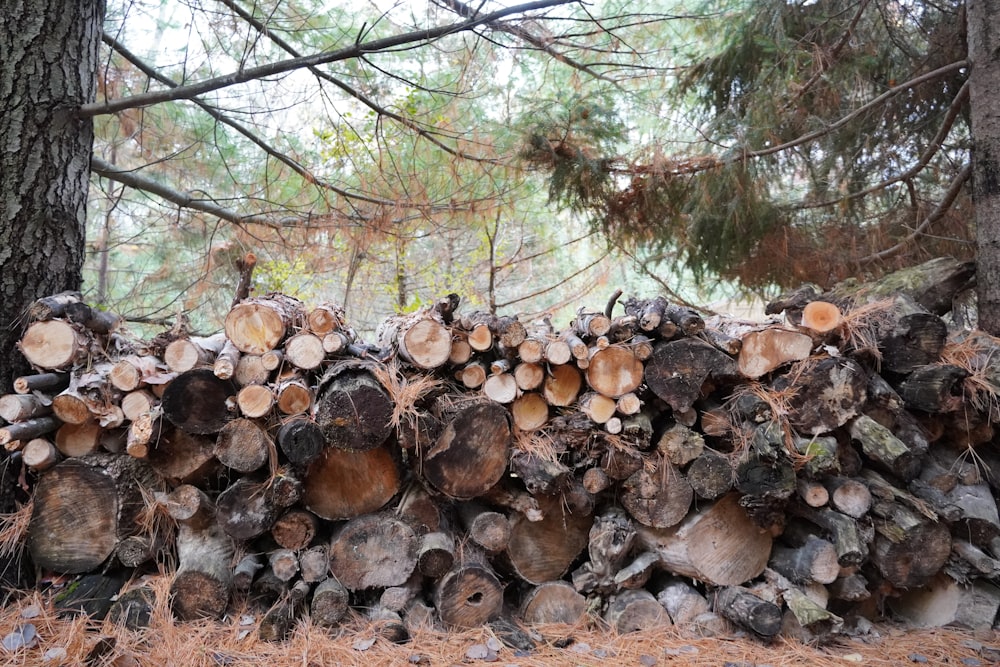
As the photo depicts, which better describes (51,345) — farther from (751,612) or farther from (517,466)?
(751,612)

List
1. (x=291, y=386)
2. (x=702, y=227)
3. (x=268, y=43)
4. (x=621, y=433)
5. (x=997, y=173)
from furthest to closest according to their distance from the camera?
(x=702, y=227)
(x=268, y=43)
(x=997, y=173)
(x=621, y=433)
(x=291, y=386)

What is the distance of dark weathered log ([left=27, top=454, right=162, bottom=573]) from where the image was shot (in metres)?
2.24

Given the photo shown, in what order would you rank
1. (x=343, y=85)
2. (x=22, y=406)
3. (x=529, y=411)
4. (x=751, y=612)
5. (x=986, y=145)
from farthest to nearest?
(x=986, y=145)
(x=343, y=85)
(x=529, y=411)
(x=751, y=612)
(x=22, y=406)

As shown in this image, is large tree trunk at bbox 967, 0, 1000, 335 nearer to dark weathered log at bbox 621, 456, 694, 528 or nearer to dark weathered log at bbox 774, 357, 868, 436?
dark weathered log at bbox 774, 357, 868, 436

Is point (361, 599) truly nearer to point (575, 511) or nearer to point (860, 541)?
point (575, 511)

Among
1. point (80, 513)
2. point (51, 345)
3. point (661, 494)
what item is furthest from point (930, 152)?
point (80, 513)

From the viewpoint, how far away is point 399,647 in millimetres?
2111

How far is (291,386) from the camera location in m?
2.16

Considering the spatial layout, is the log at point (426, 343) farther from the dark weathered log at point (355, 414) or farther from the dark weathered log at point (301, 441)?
the dark weathered log at point (301, 441)

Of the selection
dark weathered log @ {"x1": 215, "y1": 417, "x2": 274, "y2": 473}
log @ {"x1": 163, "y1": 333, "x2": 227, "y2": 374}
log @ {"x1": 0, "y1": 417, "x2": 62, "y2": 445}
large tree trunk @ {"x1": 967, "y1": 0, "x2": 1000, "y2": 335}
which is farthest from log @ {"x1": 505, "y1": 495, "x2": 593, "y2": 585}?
large tree trunk @ {"x1": 967, "y1": 0, "x2": 1000, "y2": 335}

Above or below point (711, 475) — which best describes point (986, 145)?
above

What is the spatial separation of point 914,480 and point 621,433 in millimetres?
1302

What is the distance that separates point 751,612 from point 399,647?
138 cm

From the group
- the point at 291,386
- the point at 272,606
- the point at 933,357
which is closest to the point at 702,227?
the point at 933,357
